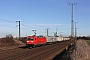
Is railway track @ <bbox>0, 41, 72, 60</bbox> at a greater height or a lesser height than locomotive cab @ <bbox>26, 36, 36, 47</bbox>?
lesser

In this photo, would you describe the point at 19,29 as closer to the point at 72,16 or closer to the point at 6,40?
the point at 6,40

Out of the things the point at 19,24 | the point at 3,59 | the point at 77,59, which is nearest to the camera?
the point at 77,59

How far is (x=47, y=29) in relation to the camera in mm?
134875

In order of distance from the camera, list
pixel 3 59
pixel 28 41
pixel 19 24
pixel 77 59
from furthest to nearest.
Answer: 1. pixel 19 24
2. pixel 28 41
3. pixel 3 59
4. pixel 77 59

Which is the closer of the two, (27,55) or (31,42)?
(27,55)

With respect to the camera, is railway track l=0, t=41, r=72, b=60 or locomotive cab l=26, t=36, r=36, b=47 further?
locomotive cab l=26, t=36, r=36, b=47

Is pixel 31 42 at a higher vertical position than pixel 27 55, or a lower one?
higher

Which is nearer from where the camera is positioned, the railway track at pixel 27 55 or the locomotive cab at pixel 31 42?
the railway track at pixel 27 55

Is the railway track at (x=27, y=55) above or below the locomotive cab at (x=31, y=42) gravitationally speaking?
below

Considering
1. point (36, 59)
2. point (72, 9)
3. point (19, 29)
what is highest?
point (72, 9)

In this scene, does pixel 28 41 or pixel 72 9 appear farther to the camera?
pixel 72 9

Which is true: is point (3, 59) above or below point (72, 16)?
below

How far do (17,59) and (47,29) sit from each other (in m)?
107

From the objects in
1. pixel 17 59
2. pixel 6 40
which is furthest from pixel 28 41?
pixel 17 59
